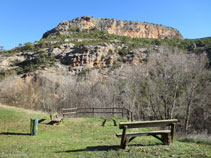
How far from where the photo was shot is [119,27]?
9100cm

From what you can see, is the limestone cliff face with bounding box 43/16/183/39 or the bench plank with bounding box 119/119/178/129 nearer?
the bench plank with bounding box 119/119/178/129

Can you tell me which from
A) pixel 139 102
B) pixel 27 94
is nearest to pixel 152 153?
pixel 139 102

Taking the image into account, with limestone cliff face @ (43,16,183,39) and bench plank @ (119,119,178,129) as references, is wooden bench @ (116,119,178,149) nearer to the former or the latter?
bench plank @ (119,119,178,129)

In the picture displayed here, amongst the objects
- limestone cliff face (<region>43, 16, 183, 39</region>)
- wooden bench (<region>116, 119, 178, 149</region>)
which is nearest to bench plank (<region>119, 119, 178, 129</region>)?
wooden bench (<region>116, 119, 178, 149</region>)

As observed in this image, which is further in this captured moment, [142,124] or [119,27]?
[119,27]

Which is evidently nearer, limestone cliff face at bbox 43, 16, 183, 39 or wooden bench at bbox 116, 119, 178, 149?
wooden bench at bbox 116, 119, 178, 149

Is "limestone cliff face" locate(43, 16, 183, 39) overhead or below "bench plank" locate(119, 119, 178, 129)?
overhead

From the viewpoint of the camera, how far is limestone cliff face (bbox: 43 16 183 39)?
8281 cm

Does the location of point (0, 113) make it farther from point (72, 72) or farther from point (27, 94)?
point (72, 72)

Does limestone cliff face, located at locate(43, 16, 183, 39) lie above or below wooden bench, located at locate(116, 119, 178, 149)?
above

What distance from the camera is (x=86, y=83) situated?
34.3 meters

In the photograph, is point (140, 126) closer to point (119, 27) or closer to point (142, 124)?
point (142, 124)

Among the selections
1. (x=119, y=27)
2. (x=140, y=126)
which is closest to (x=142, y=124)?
(x=140, y=126)

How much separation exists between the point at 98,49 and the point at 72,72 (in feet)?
38.9
